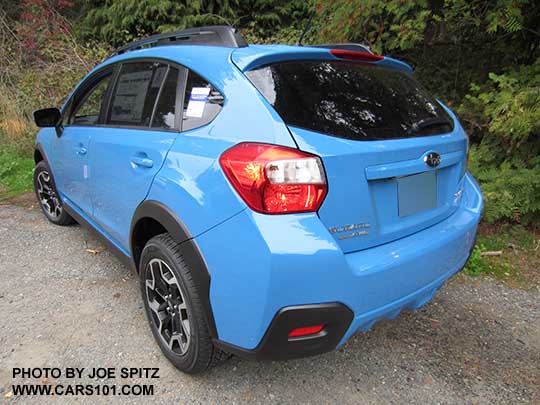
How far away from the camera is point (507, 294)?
293cm

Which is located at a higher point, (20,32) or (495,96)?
(20,32)

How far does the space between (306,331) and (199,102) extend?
118 centimetres

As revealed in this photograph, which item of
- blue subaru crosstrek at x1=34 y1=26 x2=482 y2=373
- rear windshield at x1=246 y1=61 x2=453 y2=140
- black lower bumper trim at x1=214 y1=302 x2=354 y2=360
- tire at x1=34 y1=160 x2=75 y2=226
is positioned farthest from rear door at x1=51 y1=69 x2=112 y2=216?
black lower bumper trim at x1=214 y1=302 x2=354 y2=360

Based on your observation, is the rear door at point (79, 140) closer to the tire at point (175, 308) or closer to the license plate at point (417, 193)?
the tire at point (175, 308)

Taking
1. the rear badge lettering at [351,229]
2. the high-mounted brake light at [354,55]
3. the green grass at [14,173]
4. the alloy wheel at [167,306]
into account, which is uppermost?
the high-mounted brake light at [354,55]

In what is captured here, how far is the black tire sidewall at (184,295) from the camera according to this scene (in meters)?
1.82

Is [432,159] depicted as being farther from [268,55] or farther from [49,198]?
[49,198]

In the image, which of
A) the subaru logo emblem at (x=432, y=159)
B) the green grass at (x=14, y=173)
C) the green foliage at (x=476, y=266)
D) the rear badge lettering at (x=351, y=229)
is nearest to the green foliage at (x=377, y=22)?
the green foliage at (x=476, y=266)

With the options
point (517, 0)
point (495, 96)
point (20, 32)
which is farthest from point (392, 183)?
point (20, 32)

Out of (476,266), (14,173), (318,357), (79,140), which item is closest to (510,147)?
(476,266)

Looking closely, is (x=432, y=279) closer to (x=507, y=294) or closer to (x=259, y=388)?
(x=259, y=388)

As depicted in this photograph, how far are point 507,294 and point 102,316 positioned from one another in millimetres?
2934

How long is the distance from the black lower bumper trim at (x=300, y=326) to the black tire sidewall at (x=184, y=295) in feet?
0.95

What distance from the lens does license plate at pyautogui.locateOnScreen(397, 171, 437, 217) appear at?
1734 mm
